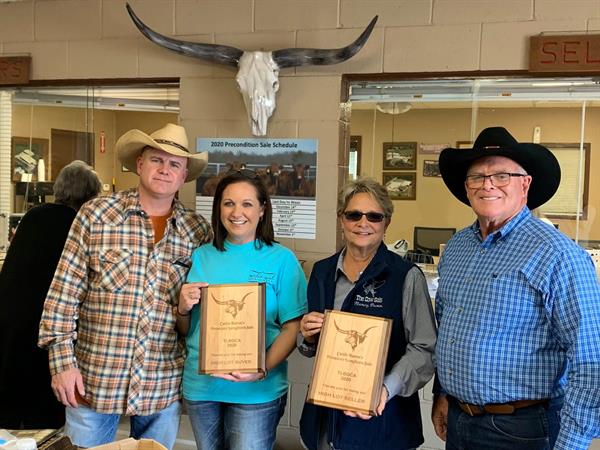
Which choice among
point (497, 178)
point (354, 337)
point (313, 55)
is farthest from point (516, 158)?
point (313, 55)

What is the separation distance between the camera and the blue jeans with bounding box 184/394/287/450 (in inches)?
78.0

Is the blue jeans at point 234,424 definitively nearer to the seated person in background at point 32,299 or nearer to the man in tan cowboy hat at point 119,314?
the man in tan cowboy hat at point 119,314

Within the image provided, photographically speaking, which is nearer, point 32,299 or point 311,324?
point 311,324

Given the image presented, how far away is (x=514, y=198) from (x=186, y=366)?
123cm

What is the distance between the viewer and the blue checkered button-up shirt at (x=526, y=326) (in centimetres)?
154

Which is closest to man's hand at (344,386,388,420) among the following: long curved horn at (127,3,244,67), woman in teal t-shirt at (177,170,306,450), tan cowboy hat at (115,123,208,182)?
woman in teal t-shirt at (177,170,306,450)

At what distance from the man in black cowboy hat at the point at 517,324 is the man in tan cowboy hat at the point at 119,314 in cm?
98

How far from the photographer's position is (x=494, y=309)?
1.71 m

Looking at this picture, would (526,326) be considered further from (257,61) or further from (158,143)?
(257,61)

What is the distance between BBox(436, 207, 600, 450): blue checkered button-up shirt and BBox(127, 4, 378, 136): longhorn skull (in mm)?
1583

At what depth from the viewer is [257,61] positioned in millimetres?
3100

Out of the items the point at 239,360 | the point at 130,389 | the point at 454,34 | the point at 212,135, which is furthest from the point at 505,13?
the point at 130,389

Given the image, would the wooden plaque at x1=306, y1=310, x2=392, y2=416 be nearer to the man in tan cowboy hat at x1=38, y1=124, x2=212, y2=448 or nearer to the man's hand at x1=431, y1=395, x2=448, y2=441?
the man's hand at x1=431, y1=395, x2=448, y2=441

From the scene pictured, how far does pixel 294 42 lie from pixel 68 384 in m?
2.11
